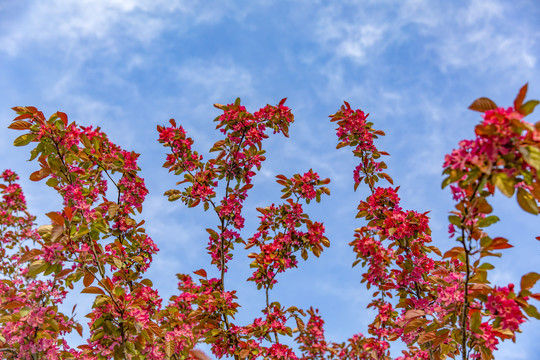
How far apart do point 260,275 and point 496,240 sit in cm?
260

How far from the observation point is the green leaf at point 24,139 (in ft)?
11.0

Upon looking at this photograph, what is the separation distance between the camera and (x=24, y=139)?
11.0 ft

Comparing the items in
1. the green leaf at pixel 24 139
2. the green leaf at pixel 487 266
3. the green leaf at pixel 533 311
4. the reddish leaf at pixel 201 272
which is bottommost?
the green leaf at pixel 533 311

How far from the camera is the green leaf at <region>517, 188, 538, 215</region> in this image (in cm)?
195

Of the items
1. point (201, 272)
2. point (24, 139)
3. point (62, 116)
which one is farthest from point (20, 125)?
point (201, 272)

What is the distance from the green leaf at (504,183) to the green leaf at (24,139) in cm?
360

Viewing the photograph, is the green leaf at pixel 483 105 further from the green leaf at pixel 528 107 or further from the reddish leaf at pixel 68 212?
the reddish leaf at pixel 68 212

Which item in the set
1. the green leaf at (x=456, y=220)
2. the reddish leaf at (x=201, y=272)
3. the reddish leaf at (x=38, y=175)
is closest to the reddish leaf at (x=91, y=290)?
the reddish leaf at (x=38, y=175)

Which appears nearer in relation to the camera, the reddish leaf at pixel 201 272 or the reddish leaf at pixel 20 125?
the reddish leaf at pixel 20 125

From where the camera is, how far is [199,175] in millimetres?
4816

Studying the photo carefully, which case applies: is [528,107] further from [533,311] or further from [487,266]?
[533,311]

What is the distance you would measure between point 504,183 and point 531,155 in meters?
0.17

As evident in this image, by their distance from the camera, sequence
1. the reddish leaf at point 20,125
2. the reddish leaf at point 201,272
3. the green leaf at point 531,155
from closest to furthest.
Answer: the green leaf at point 531,155, the reddish leaf at point 20,125, the reddish leaf at point 201,272

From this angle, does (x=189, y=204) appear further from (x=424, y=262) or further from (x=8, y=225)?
(x=8, y=225)
